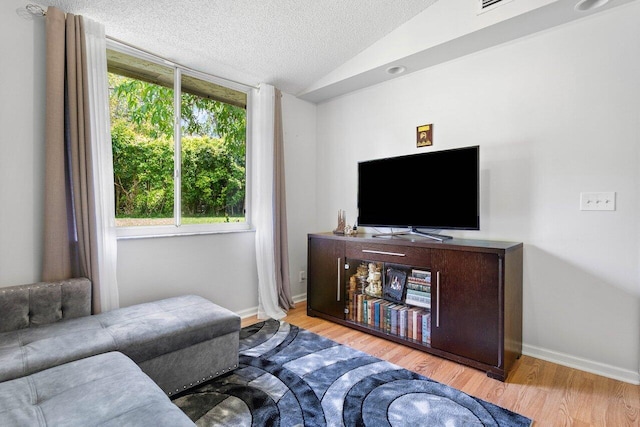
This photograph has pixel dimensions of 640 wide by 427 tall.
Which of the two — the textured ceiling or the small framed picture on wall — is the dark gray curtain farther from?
the small framed picture on wall

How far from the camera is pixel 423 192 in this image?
8.59ft

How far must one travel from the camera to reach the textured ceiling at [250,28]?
2.20 m

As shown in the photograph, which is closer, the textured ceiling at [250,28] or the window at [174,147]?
the textured ceiling at [250,28]

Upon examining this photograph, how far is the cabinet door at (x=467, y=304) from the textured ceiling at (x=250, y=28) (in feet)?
6.37

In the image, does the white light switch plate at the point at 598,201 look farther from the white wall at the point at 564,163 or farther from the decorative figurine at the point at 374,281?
the decorative figurine at the point at 374,281

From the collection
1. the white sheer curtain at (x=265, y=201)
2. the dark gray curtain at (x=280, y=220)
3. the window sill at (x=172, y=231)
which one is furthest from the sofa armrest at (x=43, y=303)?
the dark gray curtain at (x=280, y=220)

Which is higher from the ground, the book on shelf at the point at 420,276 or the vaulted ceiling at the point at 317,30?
the vaulted ceiling at the point at 317,30

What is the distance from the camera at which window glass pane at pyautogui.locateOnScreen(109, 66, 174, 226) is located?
2504mm

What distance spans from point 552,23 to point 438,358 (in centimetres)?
250

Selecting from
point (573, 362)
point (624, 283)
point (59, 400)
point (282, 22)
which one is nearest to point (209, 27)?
point (282, 22)

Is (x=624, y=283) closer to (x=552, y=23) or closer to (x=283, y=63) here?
(x=552, y=23)

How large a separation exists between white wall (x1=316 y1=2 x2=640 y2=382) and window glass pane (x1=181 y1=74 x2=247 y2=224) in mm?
1964

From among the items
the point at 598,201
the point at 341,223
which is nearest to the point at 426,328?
the point at 341,223

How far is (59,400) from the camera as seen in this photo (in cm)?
115
